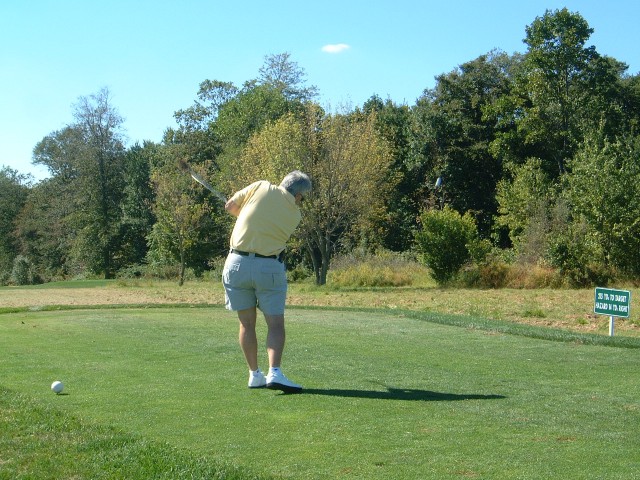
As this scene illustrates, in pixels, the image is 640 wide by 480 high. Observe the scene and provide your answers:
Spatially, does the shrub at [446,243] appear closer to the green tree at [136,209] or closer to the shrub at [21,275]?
the green tree at [136,209]

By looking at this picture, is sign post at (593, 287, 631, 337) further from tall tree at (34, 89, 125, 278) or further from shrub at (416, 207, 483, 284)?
tall tree at (34, 89, 125, 278)

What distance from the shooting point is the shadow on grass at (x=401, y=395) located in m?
6.11

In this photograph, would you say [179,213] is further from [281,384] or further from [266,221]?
[281,384]

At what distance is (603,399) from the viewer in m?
6.04

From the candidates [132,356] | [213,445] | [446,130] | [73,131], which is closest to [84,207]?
[73,131]

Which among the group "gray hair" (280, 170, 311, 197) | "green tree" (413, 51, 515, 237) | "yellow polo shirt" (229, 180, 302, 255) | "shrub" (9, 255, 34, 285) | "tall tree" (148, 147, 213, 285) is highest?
"green tree" (413, 51, 515, 237)

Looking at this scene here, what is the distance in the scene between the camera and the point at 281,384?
6.37m

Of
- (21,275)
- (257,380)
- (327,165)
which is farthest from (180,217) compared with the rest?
(257,380)

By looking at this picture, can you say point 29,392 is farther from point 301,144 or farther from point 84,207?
point 84,207

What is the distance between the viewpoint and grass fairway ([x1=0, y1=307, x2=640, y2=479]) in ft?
14.4

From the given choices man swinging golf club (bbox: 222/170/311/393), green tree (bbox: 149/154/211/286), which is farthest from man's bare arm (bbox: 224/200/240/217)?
green tree (bbox: 149/154/211/286)

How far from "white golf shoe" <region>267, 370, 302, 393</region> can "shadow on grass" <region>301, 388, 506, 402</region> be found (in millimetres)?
78

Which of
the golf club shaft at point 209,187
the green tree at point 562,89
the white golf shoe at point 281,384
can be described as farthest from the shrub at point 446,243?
the white golf shoe at point 281,384

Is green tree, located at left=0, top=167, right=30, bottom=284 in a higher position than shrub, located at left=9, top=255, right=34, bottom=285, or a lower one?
higher
